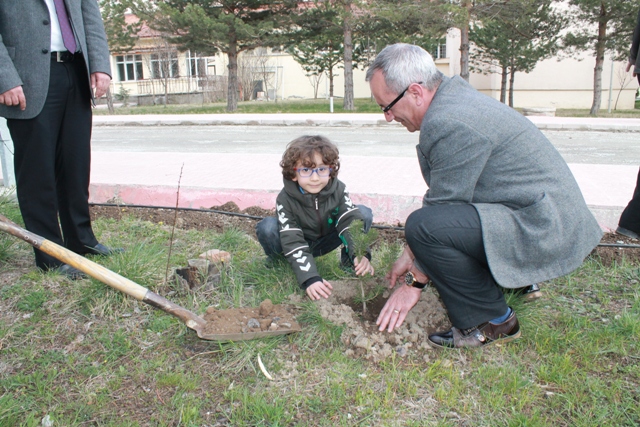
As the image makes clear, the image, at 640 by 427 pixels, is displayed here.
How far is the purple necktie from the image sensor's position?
3.22 meters

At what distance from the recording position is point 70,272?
11.1 feet

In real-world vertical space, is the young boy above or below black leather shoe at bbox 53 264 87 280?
above

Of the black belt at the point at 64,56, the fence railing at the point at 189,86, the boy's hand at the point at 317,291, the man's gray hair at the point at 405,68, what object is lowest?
the boy's hand at the point at 317,291

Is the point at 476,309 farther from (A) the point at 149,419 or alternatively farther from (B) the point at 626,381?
(A) the point at 149,419

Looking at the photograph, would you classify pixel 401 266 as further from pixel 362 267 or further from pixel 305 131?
pixel 305 131

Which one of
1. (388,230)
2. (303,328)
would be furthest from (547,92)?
(303,328)

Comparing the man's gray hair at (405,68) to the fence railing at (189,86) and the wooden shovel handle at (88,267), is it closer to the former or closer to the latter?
the wooden shovel handle at (88,267)

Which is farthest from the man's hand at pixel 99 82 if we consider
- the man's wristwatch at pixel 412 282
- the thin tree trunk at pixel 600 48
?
the thin tree trunk at pixel 600 48

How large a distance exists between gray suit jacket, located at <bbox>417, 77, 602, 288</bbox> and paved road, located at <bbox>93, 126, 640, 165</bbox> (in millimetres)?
6700

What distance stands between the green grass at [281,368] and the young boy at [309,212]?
0.65 feet

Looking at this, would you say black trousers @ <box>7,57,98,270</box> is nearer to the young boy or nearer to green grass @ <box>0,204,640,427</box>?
green grass @ <box>0,204,640,427</box>

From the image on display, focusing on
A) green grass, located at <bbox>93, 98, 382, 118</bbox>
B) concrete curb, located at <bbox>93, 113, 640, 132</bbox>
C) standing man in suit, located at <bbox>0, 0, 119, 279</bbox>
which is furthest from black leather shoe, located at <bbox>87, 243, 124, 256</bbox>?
green grass, located at <bbox>93, 98, 382, 118</bbox>

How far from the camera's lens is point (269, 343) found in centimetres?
262

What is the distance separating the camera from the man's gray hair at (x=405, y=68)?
96.6 inches
